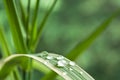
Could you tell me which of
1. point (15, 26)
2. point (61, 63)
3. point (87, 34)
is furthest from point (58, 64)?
point (87, 34)

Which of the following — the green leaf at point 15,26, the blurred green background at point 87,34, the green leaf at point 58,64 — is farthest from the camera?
the blurred green background at point 87,34

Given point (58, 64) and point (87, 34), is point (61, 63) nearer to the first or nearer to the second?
point (58, 64)

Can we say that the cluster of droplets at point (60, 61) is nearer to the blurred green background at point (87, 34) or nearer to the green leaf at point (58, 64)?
the green leaf at point (58, 64)

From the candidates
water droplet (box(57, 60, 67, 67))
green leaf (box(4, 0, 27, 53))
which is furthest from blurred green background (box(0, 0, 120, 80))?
water droplet (box(57, 60, 67, 67))

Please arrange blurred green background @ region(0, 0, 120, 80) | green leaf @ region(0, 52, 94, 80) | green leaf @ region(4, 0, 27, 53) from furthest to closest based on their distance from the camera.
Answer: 1. blurred green background @ region(0, 0, 120, 80)
2. green leaf @ region(4, 0, 27, 53)
3. green leaf @ region(0, 52, 94, 80)

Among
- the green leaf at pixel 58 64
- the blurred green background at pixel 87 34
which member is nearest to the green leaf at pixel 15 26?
the green leaf at pixel 58 64

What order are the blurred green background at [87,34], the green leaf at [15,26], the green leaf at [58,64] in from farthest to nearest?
the blurred green background at [87,34] < the green leaf at [15,26] < the green leaf at [58,64]

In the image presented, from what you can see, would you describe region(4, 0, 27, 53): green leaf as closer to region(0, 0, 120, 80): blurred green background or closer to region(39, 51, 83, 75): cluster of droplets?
region(39, 51, 83, 75): cluster of droplets

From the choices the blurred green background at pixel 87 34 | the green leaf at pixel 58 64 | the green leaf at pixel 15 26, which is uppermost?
the green leaf at pixel 15 26
